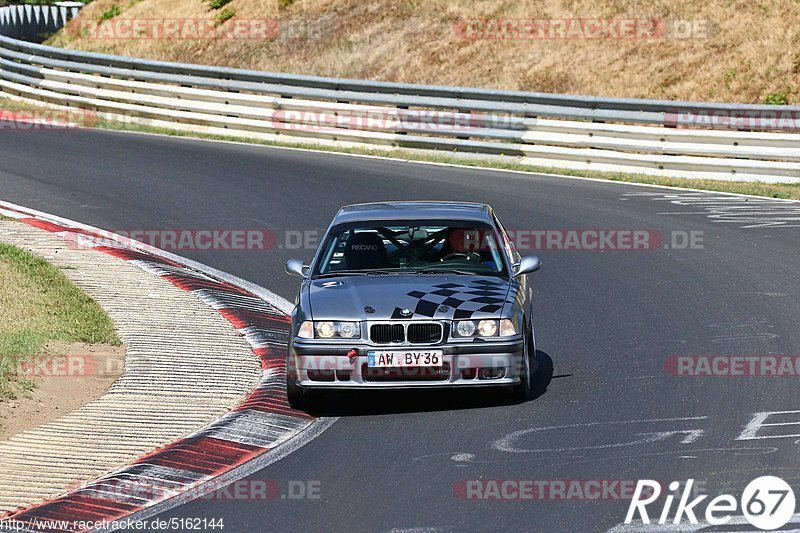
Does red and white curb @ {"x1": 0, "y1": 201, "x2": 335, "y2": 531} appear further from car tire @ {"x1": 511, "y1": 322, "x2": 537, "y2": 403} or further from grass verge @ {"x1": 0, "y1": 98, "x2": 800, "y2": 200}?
grass verge @ {"x1": 0, "y1": 98, "x2": 800, "y2": 200}

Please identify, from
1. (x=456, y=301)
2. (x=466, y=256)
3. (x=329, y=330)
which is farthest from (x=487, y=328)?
(x=466, y=256)

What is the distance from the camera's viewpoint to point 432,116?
76.5 feet

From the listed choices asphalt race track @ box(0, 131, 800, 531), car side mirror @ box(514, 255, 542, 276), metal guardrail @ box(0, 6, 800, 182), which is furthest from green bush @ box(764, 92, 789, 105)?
car side mirror @ box(514, 255, 542, 276)

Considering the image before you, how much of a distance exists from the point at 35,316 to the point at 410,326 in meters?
4.38

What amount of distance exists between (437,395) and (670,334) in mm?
2663

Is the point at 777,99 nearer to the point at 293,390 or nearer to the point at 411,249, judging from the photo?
the point at 411,249

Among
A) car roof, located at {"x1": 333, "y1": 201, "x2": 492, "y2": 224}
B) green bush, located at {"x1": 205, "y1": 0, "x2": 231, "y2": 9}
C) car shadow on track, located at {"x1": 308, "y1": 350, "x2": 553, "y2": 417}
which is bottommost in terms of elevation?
car shadow on track, located at {"x1": 308, "y1": 350, "x2": 553, "y2": 417}

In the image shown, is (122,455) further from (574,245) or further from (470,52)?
(470,52)

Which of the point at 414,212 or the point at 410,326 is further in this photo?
the point at 414,212

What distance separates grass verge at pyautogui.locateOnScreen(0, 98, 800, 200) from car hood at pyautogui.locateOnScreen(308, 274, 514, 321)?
1077 cm

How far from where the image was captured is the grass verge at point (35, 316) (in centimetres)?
1018

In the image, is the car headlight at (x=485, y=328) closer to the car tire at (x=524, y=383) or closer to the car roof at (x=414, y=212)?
the car tire at (x=524, y=383)

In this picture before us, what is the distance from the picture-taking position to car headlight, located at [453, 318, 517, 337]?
29.9ft

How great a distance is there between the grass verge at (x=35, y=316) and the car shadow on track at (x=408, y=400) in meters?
2.27
